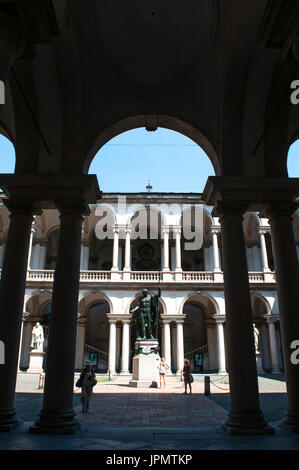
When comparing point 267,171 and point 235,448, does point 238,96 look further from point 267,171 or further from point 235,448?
point 235,448

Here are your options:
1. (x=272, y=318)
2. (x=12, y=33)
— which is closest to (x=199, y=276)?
(x=272, y=318)

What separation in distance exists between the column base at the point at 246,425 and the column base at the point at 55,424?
7.31 feet

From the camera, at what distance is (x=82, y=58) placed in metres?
6.61

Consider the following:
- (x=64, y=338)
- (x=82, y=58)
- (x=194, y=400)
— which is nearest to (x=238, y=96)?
(x=82, y=58)

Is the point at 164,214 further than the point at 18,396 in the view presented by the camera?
Yes

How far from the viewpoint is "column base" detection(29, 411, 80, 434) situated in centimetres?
494

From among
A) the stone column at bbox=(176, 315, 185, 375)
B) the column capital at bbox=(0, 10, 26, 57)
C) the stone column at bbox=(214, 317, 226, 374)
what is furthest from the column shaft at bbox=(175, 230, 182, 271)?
the column capital at bbox=(0, 10, 26, 57)

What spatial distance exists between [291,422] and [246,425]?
0.72 meters

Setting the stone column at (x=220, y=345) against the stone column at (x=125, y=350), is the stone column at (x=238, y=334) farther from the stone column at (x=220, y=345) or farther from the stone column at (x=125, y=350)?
the stone column at (x=220, y=345)

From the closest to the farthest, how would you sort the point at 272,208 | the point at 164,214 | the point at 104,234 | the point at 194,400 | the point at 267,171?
the point at 272,208, the point at 267,171, the point at 194,400, the point at 164,214, the point at 104,234

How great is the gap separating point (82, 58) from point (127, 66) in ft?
2.90

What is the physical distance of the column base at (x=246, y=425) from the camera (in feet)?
16.3

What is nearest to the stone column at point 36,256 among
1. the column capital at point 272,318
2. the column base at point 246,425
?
the column capital at point 272,318

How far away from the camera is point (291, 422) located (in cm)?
521
